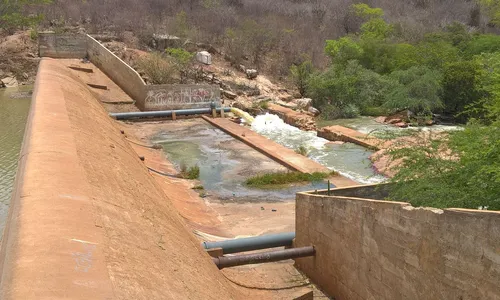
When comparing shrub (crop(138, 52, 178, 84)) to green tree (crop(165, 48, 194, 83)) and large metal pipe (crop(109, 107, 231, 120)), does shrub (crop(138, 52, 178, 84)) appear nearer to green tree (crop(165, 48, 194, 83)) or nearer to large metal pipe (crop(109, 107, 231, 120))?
green tree (crop(165, 48, 194, 83))

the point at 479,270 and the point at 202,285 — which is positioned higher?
the point at 479,270

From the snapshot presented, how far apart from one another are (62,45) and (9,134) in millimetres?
11646

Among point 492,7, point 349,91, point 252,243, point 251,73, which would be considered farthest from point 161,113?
point 492,7

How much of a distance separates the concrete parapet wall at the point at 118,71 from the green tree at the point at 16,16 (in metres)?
9.16

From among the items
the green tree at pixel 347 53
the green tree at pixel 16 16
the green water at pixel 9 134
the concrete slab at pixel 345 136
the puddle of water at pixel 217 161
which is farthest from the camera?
the green tree at pixel 16 16

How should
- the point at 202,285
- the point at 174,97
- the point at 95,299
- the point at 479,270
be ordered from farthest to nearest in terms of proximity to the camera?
1. the point at 174,97
2. the point at 202,285
3. the point at 479,270
4. the point at 95,299

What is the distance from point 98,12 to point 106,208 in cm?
3740

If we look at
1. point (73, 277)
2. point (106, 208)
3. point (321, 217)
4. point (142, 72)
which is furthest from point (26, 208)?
point (142, 72)

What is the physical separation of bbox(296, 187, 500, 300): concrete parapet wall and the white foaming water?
4.66 meters

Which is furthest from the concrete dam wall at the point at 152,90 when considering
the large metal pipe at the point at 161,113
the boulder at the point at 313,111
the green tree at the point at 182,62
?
the boulder at the point at 313,111

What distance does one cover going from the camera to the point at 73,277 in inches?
152

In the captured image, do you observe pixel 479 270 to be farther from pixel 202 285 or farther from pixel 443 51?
pixel 443 51

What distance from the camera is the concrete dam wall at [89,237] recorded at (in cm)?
388

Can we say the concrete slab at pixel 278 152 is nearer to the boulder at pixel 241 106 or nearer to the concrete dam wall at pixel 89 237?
the boulder at pixel 241 106
